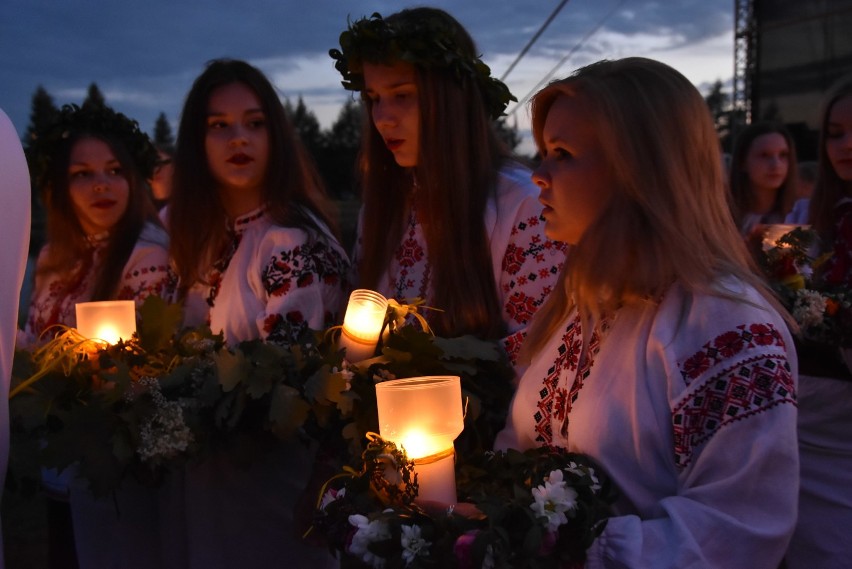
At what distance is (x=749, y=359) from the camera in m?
1.57

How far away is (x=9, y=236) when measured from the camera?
1.55m

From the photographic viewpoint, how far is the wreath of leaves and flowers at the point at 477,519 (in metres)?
1.48

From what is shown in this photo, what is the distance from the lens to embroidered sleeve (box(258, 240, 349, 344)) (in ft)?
9.69

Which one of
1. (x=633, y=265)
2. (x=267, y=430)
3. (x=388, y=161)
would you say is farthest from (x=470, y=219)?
(x=633, y=265)

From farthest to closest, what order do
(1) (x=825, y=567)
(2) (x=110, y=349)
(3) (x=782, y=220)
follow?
(3) (x=782, y=220), (1) (x=825, y=567), (2) (x=110, y=349)

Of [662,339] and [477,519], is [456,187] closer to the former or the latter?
[662,339]

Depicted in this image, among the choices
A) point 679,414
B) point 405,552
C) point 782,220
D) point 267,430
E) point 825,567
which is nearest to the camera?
point 405,552

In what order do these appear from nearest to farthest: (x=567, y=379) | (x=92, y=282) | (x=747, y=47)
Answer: (x=567, y=379), (x=92, y=282), (x=747, y=47)

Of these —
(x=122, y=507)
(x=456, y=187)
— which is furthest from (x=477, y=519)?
(x=122, y=507)

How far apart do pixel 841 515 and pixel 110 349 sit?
2.75 meters

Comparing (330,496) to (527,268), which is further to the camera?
(527,268)

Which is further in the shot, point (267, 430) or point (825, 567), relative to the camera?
point (825, 567)

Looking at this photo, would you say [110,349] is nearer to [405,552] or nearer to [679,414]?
[405,552]

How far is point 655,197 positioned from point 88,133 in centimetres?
327
